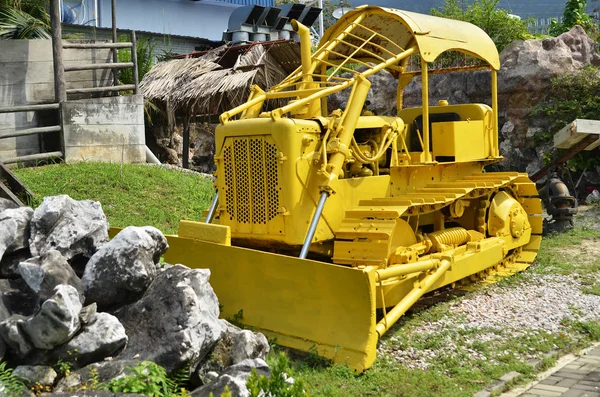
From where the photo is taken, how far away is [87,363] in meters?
5.25

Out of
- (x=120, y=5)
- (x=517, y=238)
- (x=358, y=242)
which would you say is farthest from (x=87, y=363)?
(x=120, y=5)

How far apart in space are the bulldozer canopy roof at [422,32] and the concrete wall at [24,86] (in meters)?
6.20

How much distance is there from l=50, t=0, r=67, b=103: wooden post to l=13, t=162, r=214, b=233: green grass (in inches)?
52.8

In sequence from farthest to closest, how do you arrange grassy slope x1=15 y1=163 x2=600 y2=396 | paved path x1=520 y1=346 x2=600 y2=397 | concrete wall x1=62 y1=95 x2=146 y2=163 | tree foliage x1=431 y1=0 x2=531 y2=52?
tree foliage x1=431 y1=0 x2=531 y2=52 < concrete wall x1=62 y1=95 x2=146 y2=163 < grassy slope x1=15 y1=163 x2=600 y2=396 < paved path x1=520 y1=346 x2=600 y2=397

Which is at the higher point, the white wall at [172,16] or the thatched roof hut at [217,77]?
the white wall at [172,16]

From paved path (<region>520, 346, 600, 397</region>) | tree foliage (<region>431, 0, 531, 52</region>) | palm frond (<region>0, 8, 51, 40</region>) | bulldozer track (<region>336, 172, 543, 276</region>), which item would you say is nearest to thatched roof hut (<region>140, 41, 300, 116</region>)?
palm frond (<region>0, 8, 51, 40</region>)

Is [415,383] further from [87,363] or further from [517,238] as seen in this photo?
[517,238]

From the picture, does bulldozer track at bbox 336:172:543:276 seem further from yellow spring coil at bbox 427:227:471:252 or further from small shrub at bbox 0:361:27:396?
small shrub at bbox 0:361:27:396

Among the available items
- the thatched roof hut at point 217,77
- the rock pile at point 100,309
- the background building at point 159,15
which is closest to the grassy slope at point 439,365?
the rock pile at point 100,309

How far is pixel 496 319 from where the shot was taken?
7.92 m

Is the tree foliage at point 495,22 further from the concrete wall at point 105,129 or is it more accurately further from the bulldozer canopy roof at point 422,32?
the bulldozer canopy roof at point 422,32

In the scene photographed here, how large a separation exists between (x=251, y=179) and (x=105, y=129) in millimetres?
6676

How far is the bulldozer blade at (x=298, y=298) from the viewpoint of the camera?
6.54 metres

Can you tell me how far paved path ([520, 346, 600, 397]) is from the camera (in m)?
6.06
